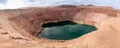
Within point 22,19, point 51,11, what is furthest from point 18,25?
point 51,11

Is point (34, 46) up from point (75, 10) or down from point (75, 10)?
up

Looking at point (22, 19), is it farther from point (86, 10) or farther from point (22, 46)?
point (22, 46)

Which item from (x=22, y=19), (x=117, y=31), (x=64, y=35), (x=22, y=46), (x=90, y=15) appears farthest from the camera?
(x=90, y=15)

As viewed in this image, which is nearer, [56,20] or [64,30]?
[64,30]

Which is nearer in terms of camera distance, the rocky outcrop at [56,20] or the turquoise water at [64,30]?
the rocky outcrop at [56,20]

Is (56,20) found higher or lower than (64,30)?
lower
